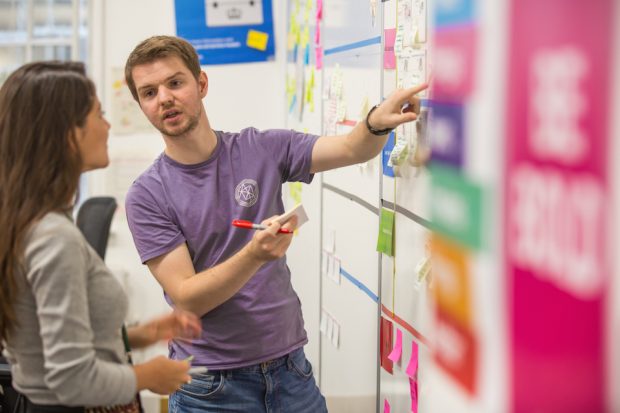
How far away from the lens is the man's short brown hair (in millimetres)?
1887

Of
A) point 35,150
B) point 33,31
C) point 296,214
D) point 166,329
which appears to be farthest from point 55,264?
point 33,31

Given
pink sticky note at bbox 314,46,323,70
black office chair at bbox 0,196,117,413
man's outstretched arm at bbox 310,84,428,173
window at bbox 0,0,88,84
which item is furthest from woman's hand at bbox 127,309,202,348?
window at bbox 0,0,88,84

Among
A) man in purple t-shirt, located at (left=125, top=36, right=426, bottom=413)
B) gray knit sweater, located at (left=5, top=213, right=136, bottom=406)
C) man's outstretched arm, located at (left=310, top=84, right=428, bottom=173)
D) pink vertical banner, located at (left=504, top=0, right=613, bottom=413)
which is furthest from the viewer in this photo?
man in purple t-shirt, located at (left=125, top=36, right=426, bottom=413)

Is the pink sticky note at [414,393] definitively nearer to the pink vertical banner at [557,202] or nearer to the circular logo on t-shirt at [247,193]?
the circular logo on t-shirt at [247,193]

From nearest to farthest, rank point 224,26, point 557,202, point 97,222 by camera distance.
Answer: point 557,202
point 97,222
point 224,26

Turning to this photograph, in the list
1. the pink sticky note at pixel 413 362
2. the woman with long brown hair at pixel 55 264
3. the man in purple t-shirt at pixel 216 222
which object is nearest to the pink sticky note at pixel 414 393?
the pink sticky note at pixel 413 362

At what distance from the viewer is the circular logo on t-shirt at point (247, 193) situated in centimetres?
186

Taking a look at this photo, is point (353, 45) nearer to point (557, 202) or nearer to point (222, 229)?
point (222, 229)

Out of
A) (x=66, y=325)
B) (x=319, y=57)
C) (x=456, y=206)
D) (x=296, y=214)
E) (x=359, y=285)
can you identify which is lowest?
(x=359, y=285)

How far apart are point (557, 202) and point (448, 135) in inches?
5.8

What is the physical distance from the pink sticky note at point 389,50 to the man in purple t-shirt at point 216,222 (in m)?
0.27

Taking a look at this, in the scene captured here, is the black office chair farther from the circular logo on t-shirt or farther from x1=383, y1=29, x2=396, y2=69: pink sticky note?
x1=383, y1=29, x2=396, y2=69: pink sticky note

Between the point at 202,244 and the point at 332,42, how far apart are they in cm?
117

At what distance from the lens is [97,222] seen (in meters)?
3.45
